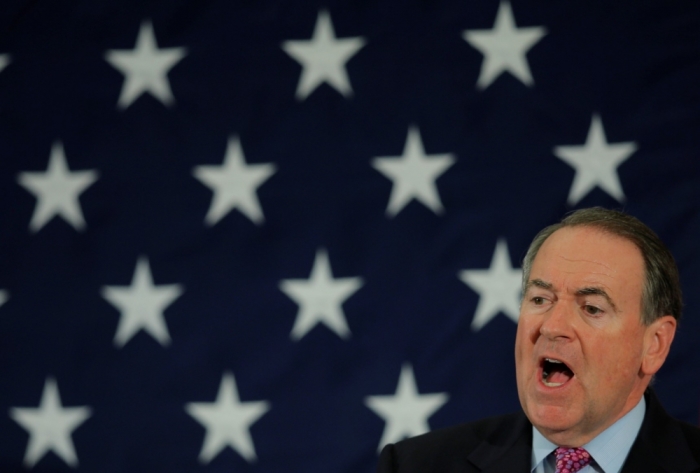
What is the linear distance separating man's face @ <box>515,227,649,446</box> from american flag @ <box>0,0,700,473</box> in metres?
0.93

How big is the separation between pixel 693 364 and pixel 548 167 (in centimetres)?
73

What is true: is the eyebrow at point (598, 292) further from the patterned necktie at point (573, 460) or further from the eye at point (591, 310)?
the patterned necktie at point (573, 460)

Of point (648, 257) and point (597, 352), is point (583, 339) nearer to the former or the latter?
point (597, 352)

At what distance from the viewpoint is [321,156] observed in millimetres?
3059

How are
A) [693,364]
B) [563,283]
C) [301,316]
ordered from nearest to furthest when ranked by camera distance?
[563,283]
[693,364]
[301,316]

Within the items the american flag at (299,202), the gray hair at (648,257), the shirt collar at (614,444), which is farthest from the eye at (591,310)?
the american flag at (299,202)

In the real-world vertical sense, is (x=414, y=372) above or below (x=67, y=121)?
below

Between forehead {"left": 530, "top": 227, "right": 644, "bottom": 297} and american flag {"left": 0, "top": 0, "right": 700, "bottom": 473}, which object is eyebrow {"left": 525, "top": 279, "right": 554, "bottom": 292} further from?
american flag {"left": 0, "top": 0, "right": 700, "bottom": 473}

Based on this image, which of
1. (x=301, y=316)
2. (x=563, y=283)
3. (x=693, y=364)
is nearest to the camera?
(x=563, y=283)

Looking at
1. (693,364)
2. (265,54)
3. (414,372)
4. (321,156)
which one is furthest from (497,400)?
(265,54)

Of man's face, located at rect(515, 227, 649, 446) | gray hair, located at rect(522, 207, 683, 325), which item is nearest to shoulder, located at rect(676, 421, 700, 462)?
man's face, located at rect(515, 227, 649, 446)

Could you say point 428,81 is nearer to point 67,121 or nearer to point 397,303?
point 397,303

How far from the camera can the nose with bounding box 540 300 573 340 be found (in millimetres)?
1949

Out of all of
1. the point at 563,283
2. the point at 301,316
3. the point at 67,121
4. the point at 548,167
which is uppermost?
the point at 67,121
